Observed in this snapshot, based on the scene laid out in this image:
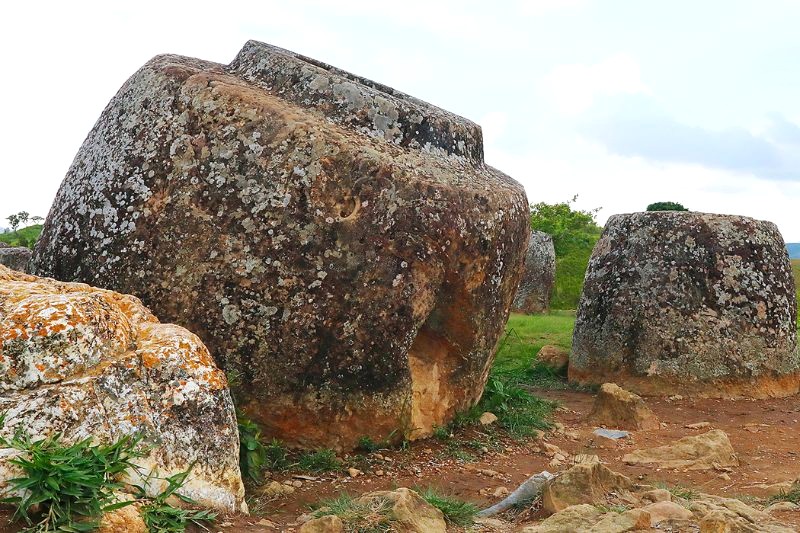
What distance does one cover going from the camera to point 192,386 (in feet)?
14.6

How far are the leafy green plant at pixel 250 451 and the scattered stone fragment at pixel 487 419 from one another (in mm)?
2375

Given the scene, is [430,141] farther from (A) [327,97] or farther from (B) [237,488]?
(B) [237,488]

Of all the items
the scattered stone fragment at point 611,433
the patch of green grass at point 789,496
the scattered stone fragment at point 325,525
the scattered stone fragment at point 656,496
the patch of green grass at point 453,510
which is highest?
the scattered stone fragment at point 656,496

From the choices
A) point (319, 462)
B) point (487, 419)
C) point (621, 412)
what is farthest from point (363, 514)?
point (621, 412)

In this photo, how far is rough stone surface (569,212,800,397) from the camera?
1001 centimetres

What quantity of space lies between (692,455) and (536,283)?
12795 mm

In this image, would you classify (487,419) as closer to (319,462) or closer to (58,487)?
(319,462)

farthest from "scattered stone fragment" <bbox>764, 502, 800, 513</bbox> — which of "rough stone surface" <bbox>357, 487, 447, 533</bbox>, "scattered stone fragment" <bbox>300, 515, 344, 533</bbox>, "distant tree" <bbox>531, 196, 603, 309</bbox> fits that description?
"distant tree" <bbox>531, 196, 603, 309</bbox>

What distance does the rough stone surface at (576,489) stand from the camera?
4.71 metres

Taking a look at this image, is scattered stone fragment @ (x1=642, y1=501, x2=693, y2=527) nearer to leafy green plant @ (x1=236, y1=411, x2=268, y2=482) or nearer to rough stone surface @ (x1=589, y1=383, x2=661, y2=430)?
leafy green plant @ (x1=236, y1=411, x2=268, y2=482)

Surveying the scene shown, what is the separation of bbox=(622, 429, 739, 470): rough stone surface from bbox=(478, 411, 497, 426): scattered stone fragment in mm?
1140

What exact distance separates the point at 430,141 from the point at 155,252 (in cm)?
229

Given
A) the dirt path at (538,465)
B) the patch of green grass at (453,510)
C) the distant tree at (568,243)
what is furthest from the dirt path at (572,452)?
the distant tree at (568,243)

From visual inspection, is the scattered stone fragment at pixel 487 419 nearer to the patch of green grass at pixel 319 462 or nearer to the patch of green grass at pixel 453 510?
the patch of green grass at pixel 319 462
